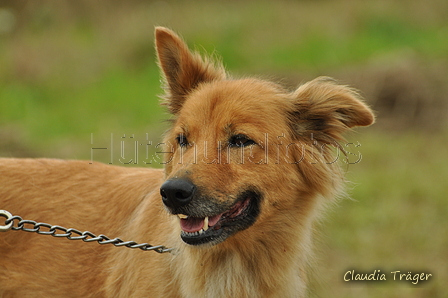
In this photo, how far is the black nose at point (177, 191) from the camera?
3.02 meters

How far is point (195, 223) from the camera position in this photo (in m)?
3.26

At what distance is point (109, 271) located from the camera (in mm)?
3816

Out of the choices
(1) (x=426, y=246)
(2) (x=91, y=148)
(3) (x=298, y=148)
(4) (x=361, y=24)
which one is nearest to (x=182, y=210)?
(3) (x=298, y=148)

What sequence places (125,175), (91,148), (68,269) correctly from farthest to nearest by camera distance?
(91,148) < (125,175) < (68,269)

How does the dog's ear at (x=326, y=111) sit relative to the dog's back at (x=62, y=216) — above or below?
above

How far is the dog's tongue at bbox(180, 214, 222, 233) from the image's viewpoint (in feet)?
10.6

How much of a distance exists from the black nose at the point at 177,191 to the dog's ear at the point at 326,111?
108 cm

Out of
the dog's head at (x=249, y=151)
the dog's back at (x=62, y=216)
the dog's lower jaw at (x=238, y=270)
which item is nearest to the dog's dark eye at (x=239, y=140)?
the dog's head at (x=249, y=151)

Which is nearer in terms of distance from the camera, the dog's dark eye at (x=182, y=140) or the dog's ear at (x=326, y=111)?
the dog's ear at (x=326, y=111)

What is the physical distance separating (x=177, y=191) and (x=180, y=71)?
139 centimetres

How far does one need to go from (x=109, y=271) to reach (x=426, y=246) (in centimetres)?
375

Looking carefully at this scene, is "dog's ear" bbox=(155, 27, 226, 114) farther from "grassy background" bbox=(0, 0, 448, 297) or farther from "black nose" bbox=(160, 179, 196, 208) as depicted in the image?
"grassy background" bbox=(0, 0, 448, 297)

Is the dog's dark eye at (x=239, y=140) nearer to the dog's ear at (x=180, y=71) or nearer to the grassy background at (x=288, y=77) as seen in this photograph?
the dog's ear at (x=180, y=71)

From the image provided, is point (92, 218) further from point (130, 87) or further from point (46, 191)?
point (130, 87)
